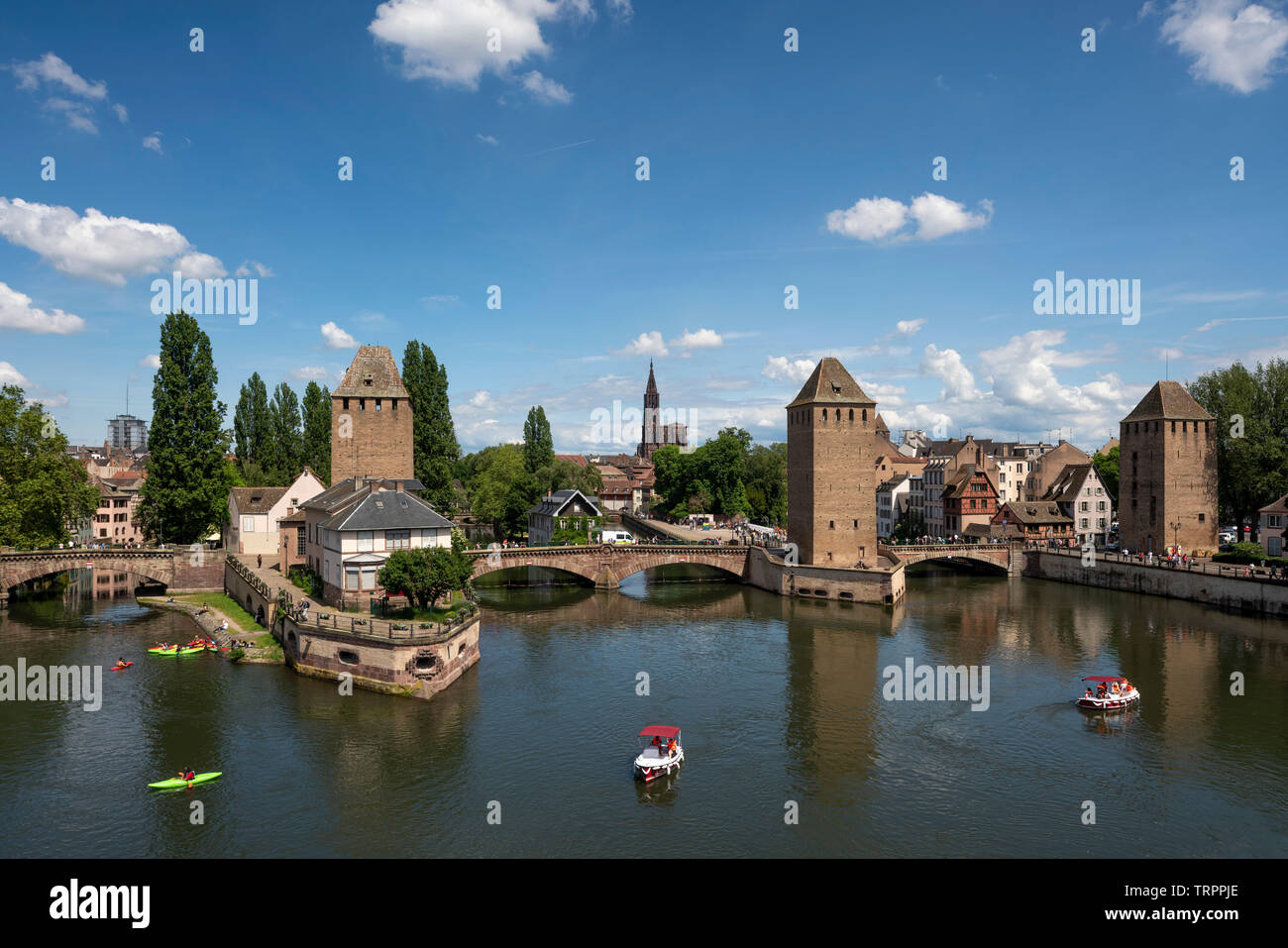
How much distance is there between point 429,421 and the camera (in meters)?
71.6

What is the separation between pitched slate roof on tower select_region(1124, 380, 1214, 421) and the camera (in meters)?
72.1

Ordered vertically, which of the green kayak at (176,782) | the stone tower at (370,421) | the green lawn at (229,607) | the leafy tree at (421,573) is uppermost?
the stone tower at (370,421)

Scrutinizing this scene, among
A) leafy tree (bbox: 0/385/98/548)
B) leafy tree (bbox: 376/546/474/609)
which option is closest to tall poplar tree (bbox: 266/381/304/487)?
leafy tree (bbox: 0/385/98/548)

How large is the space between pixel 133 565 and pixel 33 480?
10.0m

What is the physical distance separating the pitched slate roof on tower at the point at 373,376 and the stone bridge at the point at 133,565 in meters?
17.5

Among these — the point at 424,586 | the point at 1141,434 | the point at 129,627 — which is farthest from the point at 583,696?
the point at 1141,434

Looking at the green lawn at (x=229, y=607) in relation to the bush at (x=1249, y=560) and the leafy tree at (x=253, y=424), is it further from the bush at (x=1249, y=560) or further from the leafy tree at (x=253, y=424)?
the bush at (x=1249, y=560)

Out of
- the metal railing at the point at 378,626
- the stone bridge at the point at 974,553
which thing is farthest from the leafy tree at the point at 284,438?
the stone bridge at the point at 974,553

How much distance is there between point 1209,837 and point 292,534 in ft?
194

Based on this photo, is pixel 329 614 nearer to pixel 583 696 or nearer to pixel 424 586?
pixel 424 586

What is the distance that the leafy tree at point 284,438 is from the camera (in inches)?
3452

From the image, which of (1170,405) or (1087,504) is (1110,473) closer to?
(1087,504)

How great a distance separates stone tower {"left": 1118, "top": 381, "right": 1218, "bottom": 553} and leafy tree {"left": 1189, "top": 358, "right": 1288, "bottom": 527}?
3069 millimetres

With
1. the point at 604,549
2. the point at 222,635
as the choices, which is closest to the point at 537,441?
the point at 604,549
